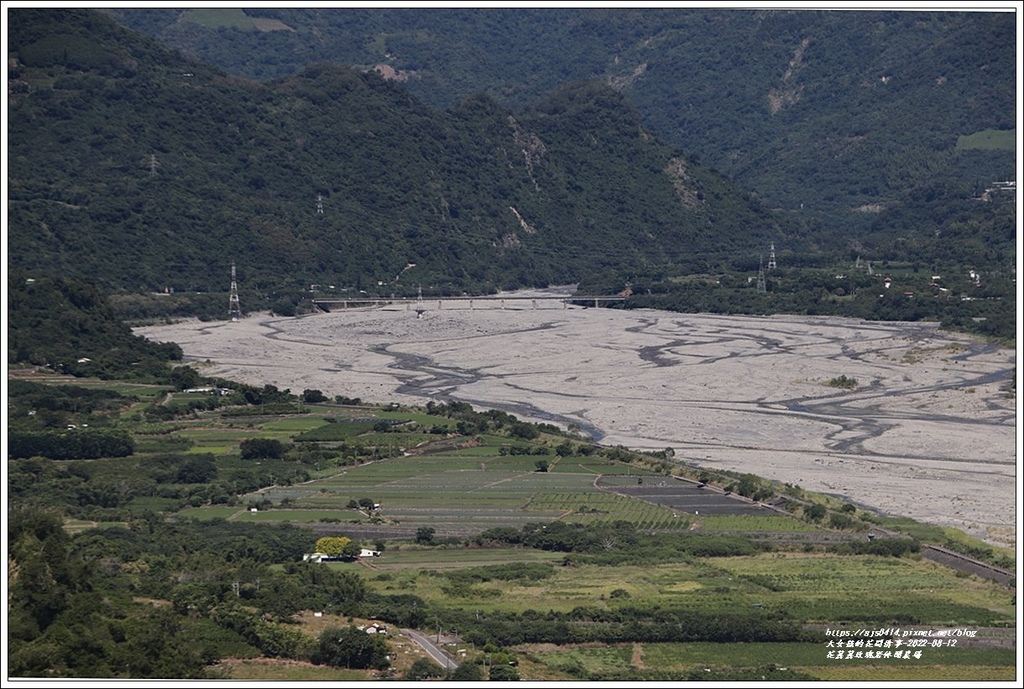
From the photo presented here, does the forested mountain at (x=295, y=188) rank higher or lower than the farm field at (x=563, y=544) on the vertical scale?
higher

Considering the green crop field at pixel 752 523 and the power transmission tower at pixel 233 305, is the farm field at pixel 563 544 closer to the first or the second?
the green crop field at pixel 752 523

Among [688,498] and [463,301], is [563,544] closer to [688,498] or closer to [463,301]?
[688,498]

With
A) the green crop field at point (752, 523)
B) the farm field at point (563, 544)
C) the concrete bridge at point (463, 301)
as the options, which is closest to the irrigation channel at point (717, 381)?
the green crop field at point (752, 523)

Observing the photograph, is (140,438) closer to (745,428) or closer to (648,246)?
(745,428)

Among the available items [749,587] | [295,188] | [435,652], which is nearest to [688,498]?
[749,587]

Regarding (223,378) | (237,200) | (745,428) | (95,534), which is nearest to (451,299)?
(237,200)
